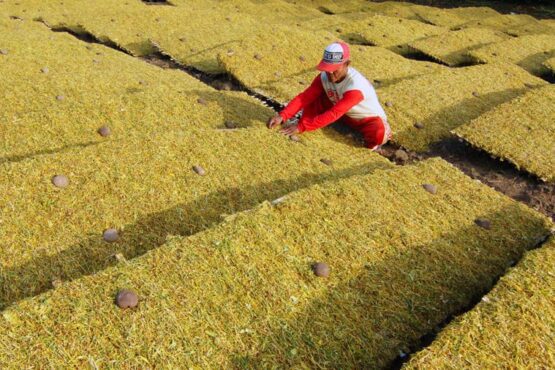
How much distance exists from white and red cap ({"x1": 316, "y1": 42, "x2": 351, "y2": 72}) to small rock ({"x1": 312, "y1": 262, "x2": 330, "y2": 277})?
12.3 feet

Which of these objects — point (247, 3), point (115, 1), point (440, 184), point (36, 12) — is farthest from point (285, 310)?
point (247, 3)

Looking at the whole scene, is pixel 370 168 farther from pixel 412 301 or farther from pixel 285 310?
pixel 285 310

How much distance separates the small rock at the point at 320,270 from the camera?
322 cm

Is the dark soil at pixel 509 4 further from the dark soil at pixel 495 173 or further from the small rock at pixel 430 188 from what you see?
the small rock at pixel 430 188

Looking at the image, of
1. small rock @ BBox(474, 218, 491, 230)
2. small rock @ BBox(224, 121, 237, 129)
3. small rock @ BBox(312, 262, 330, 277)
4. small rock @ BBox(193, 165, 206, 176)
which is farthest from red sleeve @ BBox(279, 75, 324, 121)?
small rock @ BBox(312, 262, 330, 277)

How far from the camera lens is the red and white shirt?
6.34 meters

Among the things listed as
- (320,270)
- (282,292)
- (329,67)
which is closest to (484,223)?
(320,270)

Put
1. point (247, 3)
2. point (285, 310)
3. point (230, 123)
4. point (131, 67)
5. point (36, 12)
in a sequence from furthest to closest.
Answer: point (247, 3) → point (36, 12) → point (131, 67) → point (230, 123) → point (285, 310)

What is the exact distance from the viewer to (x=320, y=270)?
3223mm

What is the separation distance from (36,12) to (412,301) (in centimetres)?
1627

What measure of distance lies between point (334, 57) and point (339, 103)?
0.67 m

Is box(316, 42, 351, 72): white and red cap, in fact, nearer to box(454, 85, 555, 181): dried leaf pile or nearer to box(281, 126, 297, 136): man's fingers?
box(281, 126, 297, 136): man's fingers

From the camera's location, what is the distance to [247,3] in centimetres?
2083

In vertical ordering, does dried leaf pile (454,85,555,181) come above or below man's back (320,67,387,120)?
below
